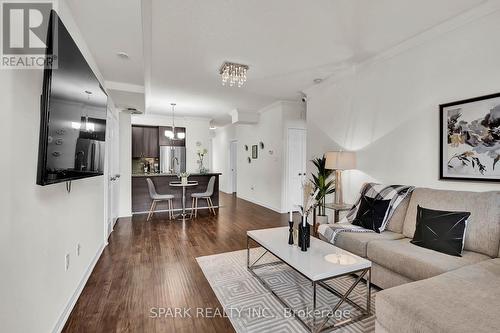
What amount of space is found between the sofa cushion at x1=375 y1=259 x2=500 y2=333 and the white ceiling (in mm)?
2326

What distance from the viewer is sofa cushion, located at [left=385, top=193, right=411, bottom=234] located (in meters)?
2.66

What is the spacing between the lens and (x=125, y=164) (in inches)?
208

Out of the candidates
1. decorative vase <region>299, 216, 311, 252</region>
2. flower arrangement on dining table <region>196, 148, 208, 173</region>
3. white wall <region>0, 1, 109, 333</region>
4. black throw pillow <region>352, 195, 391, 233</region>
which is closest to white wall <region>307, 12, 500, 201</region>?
black throw pillow <region>352, 195, 391, 233</region>

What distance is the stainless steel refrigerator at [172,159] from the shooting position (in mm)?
7476

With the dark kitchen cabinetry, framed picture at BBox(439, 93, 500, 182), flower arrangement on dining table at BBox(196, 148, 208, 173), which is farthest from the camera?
flower arrangement on dining table at BBox(196, 148, 208, 173)

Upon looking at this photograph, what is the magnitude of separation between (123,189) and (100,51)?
3.40 m

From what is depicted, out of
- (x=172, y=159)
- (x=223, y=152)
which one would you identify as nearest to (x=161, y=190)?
(x=172, y=159)

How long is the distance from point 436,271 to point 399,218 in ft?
3.06

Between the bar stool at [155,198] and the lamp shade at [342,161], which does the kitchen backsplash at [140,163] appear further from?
the lamp shade at [342,161]

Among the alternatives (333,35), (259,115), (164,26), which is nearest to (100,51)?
(164,26)

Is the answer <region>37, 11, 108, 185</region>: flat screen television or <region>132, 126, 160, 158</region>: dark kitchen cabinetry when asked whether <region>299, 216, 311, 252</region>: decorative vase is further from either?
<region>132, 126, 160, 158</region>: dark kitchen cabinetry

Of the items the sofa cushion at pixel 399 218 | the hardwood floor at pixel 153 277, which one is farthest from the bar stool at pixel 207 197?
the sofa cushion at pixel 399 218

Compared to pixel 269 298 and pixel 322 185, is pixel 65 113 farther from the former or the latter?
pixel 322 185

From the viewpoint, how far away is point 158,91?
15.8ft
